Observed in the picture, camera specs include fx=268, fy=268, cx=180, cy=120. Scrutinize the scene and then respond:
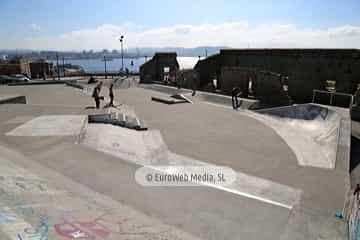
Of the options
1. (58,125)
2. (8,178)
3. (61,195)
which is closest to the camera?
(61,195)

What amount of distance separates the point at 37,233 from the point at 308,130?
1140cm

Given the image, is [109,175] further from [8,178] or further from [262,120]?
[262,120]

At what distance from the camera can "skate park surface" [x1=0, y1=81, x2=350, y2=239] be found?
4496 mm

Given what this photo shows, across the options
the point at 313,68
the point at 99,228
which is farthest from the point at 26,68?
the point at 99,228

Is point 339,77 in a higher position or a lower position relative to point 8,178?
higher

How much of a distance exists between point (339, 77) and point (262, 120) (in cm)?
1047

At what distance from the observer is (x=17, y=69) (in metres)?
40.9

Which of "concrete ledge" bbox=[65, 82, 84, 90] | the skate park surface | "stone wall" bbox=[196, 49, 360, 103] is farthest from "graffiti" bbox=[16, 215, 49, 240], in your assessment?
"concrete ledge" bbox=[65, 82, 84, 90]

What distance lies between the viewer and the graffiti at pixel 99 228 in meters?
3.99

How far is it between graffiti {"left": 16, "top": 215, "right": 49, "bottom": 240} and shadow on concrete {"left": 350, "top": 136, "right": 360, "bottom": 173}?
10249 mm

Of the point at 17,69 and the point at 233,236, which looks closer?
the point at 233,236

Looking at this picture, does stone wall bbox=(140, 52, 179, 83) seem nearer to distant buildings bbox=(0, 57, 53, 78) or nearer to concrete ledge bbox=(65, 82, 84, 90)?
concrete ledge bbox=(65, 82, 84, 90)

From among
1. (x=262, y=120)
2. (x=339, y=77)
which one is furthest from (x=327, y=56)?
(x=262, y=120)

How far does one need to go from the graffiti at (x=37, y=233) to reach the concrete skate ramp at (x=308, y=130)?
23.7 feet
